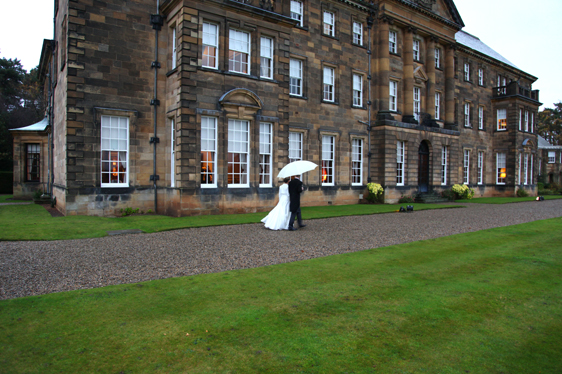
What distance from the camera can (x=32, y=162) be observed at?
2528 centimetres

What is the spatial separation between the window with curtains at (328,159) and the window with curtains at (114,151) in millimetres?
10955

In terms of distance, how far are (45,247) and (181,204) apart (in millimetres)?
6033

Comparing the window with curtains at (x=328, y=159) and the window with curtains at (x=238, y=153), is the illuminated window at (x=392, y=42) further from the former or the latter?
the window with curtains at (x=238, y=153)

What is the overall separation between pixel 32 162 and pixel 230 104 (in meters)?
18.4

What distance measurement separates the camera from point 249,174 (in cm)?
1617

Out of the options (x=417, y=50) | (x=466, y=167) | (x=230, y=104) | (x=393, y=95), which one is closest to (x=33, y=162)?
(x=230, y=104)

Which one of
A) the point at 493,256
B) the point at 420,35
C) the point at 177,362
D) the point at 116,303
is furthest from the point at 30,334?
the point at 420,35

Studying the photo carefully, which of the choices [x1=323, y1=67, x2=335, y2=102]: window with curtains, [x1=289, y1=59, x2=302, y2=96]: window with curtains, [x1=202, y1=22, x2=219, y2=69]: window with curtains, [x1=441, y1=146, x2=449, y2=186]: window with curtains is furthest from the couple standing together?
[x1=441, y1=146, x2=449, y2=186]: window with curtains

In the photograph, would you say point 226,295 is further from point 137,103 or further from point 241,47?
point 241,47

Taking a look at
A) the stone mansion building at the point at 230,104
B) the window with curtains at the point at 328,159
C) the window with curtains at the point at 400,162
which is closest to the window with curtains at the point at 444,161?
the stone mansion building at the point at 230,104

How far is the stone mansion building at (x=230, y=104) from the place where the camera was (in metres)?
14.4

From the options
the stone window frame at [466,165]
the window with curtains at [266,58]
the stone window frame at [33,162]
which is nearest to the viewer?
the window with curtains at [266,58]

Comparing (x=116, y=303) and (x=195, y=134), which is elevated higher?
(x=195, y=134)

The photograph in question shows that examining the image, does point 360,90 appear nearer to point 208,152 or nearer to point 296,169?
point 208,152
